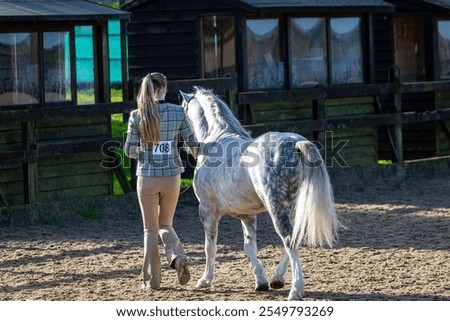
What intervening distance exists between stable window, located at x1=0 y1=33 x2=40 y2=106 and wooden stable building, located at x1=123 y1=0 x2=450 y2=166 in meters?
2.34

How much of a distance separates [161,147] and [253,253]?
41.9 inches

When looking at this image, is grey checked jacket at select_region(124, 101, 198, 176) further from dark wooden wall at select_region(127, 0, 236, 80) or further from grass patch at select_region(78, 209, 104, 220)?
dark wooden wall at select_region(127, 0, 236, 80)

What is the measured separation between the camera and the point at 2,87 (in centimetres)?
1256

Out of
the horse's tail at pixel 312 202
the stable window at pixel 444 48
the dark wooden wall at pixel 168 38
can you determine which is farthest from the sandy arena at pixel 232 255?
the stable window at pixel 444 48

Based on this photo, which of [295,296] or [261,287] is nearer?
[295,296]

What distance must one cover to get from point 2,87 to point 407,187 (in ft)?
18.1

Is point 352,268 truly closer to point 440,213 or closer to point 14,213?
point 440,213

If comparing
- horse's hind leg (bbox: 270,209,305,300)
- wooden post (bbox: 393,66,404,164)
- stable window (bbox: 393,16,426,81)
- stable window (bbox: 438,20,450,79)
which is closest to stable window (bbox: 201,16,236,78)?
wooden post (bbox: 393,66,404,164)

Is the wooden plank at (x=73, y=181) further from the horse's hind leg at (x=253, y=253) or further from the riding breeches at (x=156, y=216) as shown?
the horse's hind leg at (x=253, y=253)

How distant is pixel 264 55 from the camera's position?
49.1 ft

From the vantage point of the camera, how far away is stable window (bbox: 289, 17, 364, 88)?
15.2 m

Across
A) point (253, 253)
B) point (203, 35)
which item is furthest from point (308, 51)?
point (253, 253)

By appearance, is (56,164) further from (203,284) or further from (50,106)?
(203,284)

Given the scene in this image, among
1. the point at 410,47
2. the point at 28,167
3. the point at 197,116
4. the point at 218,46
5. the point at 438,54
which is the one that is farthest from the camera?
the point at 410,47
